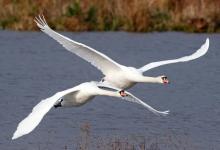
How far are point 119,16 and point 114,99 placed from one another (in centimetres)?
830

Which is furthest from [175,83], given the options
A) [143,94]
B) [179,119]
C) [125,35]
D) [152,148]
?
[152,148]

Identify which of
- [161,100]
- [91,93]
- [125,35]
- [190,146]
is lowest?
[125,35]

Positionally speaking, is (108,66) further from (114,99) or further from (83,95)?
(114,99)

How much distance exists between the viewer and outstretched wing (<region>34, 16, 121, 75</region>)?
17.0m

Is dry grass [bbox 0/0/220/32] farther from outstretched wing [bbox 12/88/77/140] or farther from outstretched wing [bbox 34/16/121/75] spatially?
outstretched wing [bbox 12/88/77/140]

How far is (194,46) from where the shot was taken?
93.0 feet

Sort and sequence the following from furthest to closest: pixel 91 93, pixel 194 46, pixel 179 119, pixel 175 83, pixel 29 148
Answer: pixel 194 46 < pixel 175 83 < pixel 179 119 < pixel 29 148 < pixel 91 93

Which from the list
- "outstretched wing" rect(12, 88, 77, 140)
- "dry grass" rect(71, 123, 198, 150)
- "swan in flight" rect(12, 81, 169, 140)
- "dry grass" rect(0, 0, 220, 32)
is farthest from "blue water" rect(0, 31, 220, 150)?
"outstretched wing" rect(12, 88, 77, 140)

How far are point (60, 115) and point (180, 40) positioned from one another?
937 centimetres

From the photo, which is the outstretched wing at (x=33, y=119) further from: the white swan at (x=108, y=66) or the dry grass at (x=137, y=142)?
the white swan at (x=108, y=66)

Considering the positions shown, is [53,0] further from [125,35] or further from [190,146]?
[190,146]

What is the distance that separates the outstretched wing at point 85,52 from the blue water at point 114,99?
1.21 m

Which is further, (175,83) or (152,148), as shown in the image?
(175,83)

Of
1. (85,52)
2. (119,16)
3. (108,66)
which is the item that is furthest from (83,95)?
(119,16)
